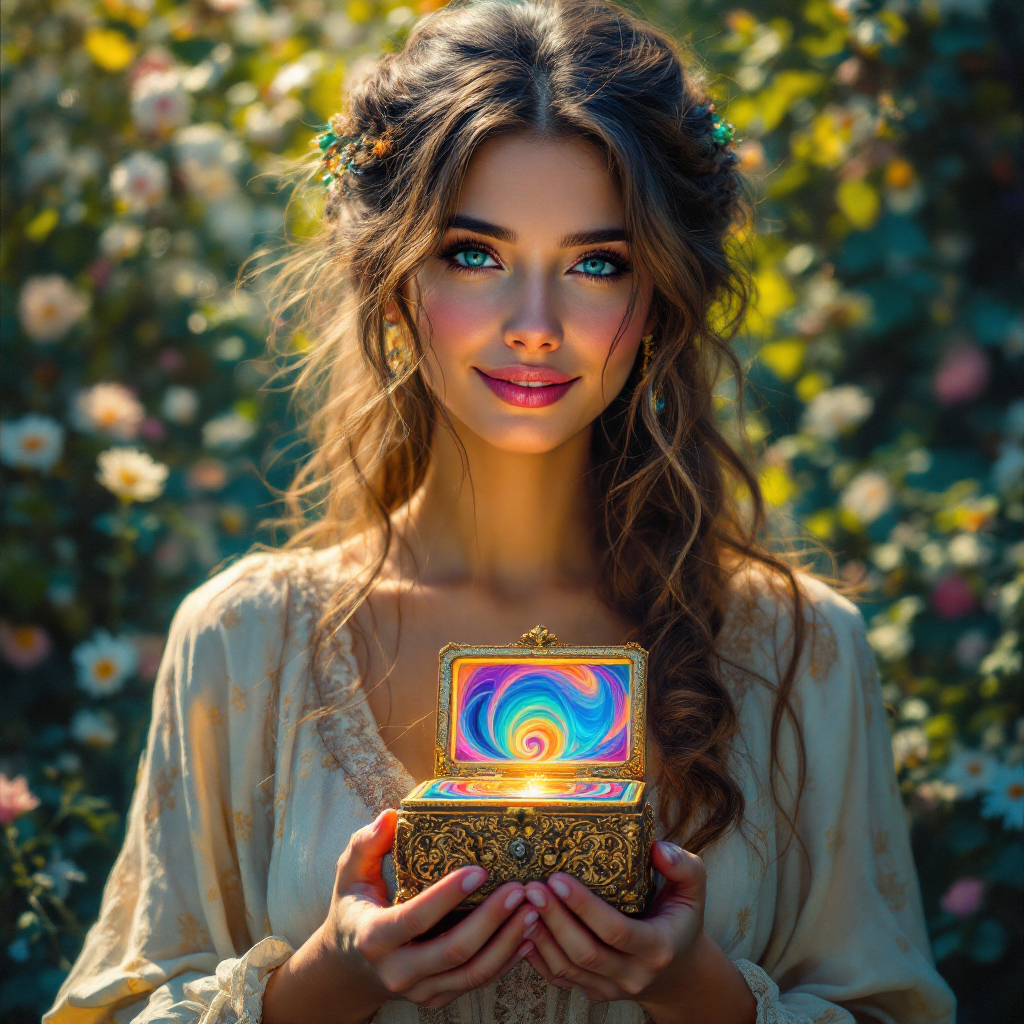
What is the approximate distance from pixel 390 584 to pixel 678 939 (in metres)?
0.86

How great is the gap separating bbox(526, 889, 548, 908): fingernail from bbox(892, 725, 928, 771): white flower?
139 cm

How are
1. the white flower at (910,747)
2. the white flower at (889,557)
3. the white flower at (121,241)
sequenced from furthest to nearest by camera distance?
the white flower at (121,241), the white flower at (889,557), the white flower at (910,747)

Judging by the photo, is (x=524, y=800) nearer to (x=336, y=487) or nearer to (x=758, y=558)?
(x=758, y=558)

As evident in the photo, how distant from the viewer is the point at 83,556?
9.57 ft

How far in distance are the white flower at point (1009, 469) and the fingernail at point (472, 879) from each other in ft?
5.88

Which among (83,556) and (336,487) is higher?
(336,487)

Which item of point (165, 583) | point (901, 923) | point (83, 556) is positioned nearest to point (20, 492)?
point (83, 556)

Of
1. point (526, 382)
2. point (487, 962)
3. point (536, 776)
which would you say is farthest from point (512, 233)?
point (487, 962)

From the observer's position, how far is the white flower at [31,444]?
2752 millimetres

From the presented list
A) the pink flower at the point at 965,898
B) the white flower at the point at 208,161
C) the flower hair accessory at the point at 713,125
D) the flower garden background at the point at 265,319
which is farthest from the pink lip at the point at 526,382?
the white flower at the point at 208,161

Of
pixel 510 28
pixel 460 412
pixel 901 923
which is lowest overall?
pixel 901 923

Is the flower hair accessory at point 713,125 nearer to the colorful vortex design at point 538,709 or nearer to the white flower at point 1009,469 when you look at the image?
the colorful vortex design at point 538,709

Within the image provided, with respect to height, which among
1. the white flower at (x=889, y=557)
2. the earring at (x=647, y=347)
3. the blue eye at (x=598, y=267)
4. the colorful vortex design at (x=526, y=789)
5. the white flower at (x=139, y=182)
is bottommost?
the colorful vortex design at (x=526, y=789)

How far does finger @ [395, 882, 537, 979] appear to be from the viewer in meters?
1.27
